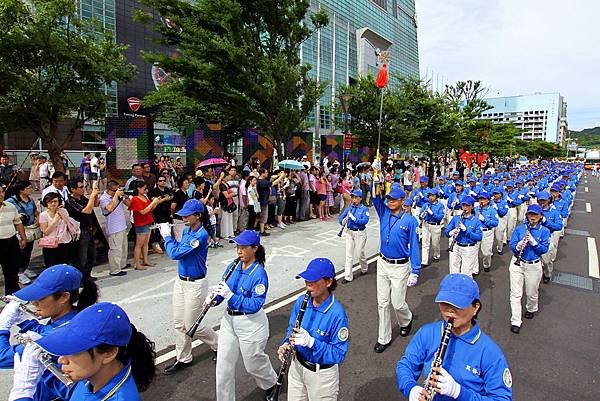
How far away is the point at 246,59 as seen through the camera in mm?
13211

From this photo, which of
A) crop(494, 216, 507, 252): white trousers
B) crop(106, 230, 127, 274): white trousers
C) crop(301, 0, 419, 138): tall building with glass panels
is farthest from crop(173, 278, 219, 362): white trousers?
crop(301, 0, 419, 138): tall building with glass panels

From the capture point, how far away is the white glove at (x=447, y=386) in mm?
2333

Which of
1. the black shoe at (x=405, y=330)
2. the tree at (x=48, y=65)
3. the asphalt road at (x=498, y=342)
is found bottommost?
the asphalt road at (x=498, y=342)

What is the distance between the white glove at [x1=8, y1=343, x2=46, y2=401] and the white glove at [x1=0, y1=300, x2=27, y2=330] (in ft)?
1.25

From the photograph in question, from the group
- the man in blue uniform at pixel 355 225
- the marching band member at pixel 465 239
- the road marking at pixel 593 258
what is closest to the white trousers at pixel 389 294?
the marching band member at pixel 465 239

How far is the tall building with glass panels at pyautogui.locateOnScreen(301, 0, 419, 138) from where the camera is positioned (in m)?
47.5

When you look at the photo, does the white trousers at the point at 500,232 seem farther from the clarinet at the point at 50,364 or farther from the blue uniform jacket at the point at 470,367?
the clarinet at the point at 50,364

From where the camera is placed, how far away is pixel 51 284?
2.84m

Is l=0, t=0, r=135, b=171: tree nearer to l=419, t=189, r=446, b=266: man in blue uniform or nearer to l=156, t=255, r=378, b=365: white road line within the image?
l=156, t=255, r=378, b=365: white road line

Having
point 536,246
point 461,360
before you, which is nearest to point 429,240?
point 536,246

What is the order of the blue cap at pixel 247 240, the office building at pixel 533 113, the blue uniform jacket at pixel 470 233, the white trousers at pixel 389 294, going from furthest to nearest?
the office building at pixel 533 113, the blue uniform jacket at pixel 470 233, the white trousers at pixel 389 294, the blue cap at pixel 247 240

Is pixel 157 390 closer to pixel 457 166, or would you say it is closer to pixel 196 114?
pixel 196 114

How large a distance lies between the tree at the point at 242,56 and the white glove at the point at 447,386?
12141 mm

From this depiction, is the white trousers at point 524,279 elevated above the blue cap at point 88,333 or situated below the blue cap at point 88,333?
below
